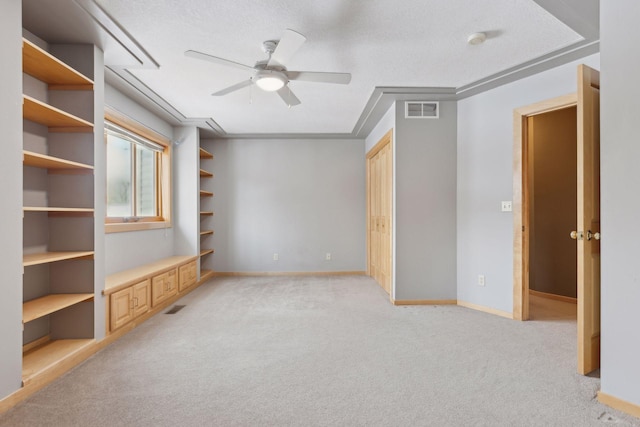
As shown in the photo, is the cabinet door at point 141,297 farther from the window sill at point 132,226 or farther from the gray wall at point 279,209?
the gray wall at point 279,209

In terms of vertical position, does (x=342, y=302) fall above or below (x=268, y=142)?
below

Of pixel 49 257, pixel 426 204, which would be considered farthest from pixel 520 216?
pixel 49 257

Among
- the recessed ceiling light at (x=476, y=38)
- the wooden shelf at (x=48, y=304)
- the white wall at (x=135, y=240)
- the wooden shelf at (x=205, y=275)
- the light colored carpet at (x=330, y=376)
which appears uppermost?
the recessed ceiling light at (x=476, y=38)

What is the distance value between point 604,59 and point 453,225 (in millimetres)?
2169

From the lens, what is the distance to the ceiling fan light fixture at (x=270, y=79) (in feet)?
8.04

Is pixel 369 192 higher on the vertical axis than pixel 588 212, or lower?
higher

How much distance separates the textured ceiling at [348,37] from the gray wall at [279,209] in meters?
1.99

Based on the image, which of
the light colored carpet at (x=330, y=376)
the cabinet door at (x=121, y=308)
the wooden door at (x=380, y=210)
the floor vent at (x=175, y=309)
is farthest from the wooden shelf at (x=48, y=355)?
the wooden door at (x=380, y=210)

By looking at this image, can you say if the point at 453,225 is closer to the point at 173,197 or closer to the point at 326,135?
the point at 326,135

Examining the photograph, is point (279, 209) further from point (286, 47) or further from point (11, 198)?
point (11, 198)

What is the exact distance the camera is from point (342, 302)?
379 cm

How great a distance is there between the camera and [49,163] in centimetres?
217

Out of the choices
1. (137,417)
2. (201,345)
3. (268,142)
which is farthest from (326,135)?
(137,417)

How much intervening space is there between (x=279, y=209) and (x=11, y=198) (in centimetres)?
394
